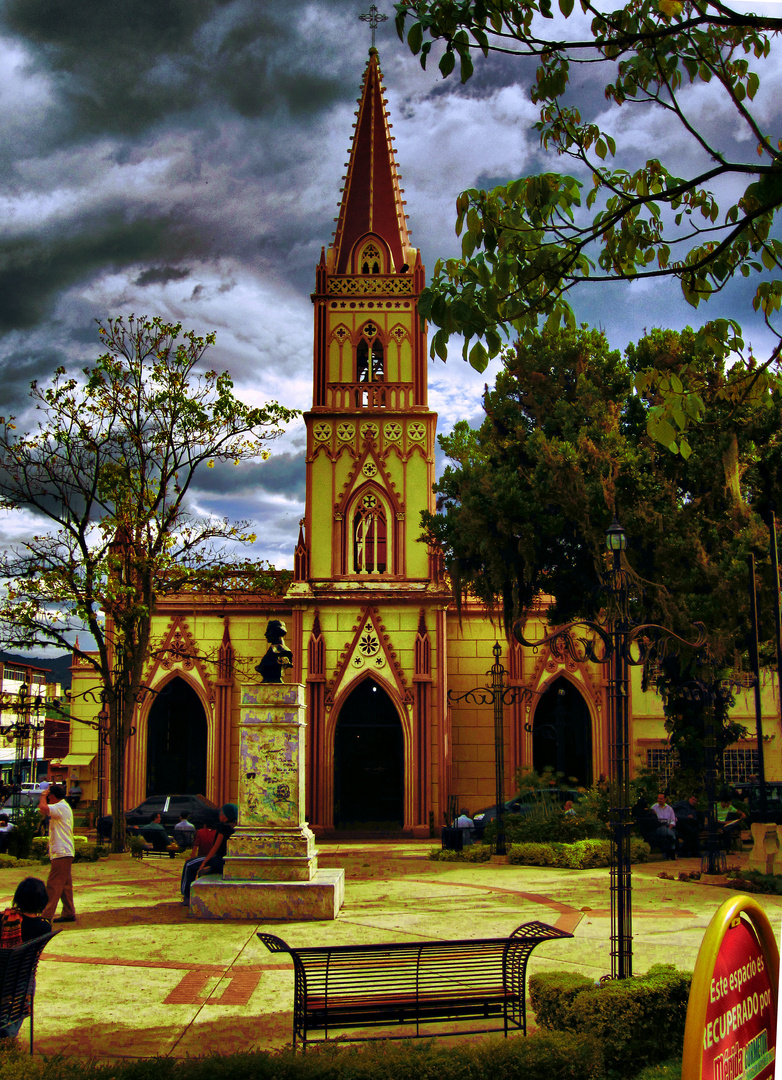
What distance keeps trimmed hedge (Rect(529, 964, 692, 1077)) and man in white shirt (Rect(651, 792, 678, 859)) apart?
1317 centimetres

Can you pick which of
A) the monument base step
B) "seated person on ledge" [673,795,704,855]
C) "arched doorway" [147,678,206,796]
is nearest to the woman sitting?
the monument base step

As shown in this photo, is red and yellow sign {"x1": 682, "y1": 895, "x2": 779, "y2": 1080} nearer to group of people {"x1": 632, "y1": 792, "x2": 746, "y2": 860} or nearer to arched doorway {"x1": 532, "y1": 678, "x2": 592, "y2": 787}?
group of people {"x1": 632, "y1": 792, "x2": 746, "y2": 860}

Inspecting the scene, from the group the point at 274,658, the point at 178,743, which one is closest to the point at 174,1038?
the point at 274,658

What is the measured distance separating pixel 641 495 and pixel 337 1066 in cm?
1661

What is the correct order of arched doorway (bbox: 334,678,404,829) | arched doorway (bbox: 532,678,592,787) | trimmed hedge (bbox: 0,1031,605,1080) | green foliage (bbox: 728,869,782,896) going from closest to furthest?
1. trimmed hedge (bbox: 0,1031,605,1080)
2. green foliage (bbox: 728,869,782,896)
3. arched doorway (bbox: 532,678,592,787)
4. arched doorway (bbox: 334,678,404,829)

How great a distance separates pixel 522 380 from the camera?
2303cm

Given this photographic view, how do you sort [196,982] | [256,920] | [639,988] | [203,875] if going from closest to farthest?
[639,988], [196,982], [256,920], [203,875]

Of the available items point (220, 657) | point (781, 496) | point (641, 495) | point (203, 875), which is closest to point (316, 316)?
point (220, 657)

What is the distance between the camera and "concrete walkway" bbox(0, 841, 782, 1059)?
7656 mm

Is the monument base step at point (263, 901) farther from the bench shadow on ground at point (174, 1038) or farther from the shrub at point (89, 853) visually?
the shrub at point (89, 853)

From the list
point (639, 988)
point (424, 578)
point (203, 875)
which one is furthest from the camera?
point (424, 578)

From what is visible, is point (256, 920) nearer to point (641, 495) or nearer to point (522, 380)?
point (641, 495)

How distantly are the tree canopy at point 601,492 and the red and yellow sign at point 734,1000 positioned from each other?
14933 millimetres

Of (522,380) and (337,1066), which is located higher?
(522,380)
